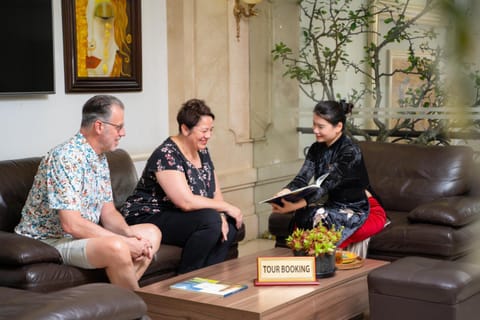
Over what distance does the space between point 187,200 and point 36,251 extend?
97 centimetres

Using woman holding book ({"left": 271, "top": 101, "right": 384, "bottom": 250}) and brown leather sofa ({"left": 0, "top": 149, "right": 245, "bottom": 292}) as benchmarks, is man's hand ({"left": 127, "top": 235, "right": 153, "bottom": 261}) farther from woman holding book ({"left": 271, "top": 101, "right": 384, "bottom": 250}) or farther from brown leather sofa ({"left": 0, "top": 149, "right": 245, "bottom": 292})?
woman holding book ({"left": 271, "top": 101, "right": 384, "bottom": 250})

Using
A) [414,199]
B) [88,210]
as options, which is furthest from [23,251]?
[414,199]

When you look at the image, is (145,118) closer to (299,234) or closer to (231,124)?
(231,124)

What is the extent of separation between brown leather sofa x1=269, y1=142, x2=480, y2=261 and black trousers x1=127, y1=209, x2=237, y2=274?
76cm

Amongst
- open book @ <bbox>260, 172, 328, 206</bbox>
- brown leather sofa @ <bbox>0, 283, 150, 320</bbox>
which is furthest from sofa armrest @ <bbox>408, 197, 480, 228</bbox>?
brown leather sofa @ <bbox>0, 283, 150, 320</bbox>

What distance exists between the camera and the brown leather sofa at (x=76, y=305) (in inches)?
92.9

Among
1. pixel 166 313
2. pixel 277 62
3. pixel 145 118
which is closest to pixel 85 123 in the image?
pixel 166 313

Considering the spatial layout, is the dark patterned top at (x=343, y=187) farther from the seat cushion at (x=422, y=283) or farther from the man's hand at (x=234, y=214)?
the seat cushion at (x=422, y=283)

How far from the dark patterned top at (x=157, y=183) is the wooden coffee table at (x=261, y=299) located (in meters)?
0.65

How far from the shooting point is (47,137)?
4551mm

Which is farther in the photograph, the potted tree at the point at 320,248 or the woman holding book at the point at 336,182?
the woman holding book at the point at 336,182

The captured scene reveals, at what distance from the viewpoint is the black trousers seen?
4.02 metres

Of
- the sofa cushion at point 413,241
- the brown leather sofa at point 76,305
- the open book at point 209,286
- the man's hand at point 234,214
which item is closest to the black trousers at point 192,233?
the man's hand at point 234,214

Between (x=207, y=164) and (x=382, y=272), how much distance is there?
1372mm
